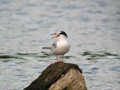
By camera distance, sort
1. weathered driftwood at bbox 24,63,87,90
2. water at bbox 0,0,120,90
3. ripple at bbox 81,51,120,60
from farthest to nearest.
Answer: ripple at bbox 81,51,120,60
water at bbox 0,0,120,90
weathered driftwood at bbox 24,63,87,90

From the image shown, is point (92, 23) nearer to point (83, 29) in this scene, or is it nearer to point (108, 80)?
point (83, 29)

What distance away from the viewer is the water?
19.9 meters

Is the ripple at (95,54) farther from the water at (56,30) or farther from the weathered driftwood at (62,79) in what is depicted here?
the weathered driftwood at (62,79)

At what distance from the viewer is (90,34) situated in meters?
25.8

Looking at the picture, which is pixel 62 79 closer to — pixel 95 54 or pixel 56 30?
pixel 95 54

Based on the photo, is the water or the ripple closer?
the water

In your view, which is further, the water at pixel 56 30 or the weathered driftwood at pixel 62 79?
the water at pixel 56 30

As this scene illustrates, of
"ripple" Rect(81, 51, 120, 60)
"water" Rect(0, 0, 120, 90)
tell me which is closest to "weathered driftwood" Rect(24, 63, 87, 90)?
"water" Rect(0, 0, 120, 90)

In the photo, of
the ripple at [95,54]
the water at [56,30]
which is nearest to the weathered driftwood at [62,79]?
the water at [56,30]

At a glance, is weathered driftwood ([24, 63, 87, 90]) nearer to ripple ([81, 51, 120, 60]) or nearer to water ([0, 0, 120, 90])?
water ([0, 0, 120, 90])

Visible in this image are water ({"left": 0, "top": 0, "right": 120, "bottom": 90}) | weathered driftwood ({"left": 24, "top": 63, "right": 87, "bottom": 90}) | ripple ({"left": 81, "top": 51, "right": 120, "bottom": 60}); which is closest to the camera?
weathered driftwood ({"left": 24, "top": 63, "right": 87, "bottom": 90})

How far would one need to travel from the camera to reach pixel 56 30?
86.6ft

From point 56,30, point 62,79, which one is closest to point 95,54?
point 56,30

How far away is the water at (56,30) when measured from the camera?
1992 centimetres
